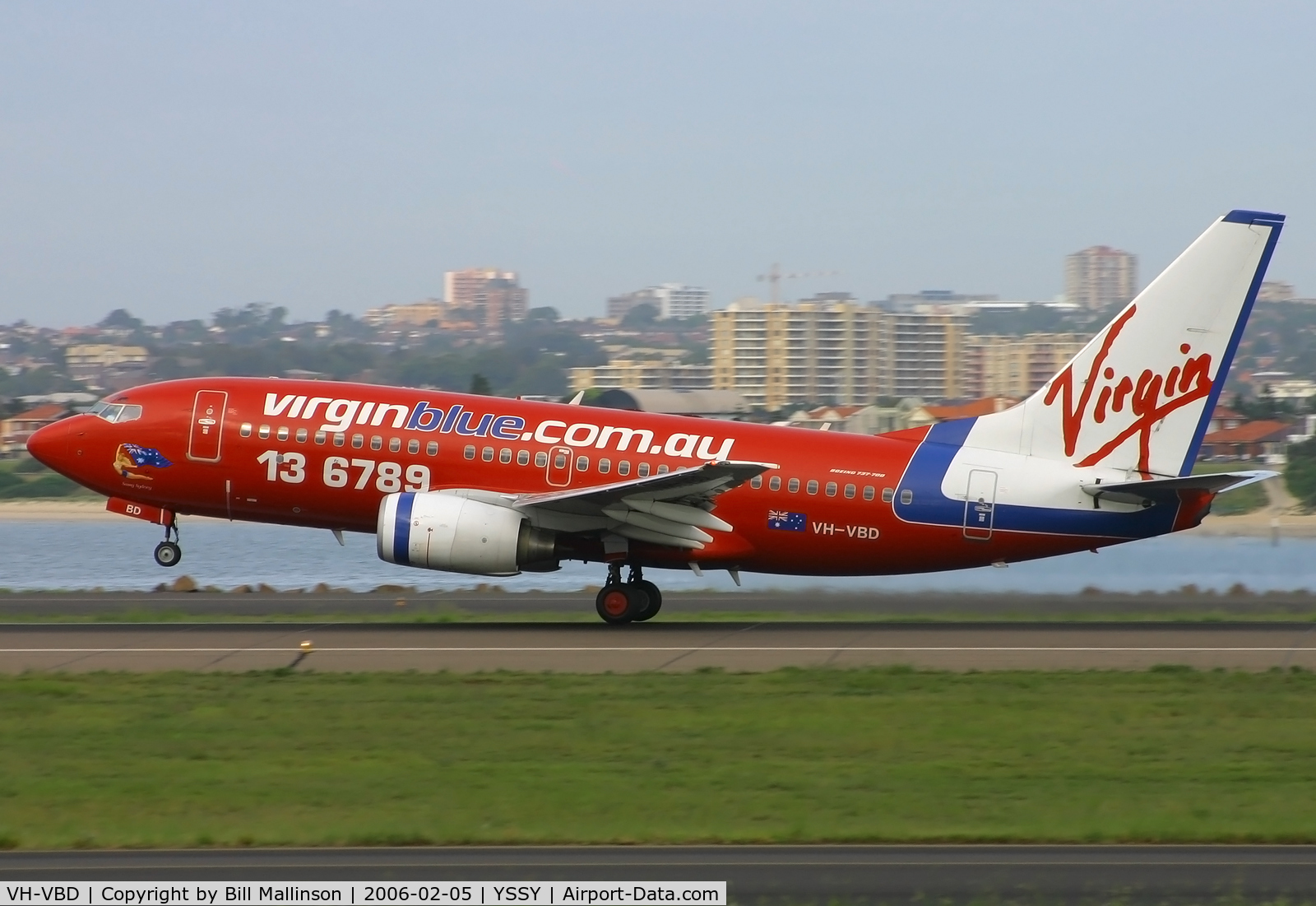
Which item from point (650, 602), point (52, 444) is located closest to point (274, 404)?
point (52, 444)

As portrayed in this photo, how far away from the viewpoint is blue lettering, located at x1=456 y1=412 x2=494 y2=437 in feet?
96.8

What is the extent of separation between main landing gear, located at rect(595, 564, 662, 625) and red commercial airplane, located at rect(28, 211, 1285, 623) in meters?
0.04

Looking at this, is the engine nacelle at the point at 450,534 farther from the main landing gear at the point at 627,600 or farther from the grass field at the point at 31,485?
the grass field at the point at 31,485

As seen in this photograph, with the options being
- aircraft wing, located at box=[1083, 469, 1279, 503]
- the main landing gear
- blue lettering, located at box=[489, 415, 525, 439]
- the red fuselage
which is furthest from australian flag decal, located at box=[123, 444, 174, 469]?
aircraft wing, located at box=[1083, 469, 1279, 503]

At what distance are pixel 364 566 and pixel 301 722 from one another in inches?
1602

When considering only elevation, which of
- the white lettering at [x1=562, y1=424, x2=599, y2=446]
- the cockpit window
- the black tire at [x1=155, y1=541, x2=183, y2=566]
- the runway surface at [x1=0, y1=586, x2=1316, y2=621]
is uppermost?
the cockpit window

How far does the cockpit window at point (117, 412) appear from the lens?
31031 millimetres

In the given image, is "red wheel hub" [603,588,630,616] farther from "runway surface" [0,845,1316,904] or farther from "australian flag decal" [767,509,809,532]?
"runway surface" [0,845,1316,904]

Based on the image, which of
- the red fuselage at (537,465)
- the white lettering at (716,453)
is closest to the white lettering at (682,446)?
the red fuselage at (537,465)

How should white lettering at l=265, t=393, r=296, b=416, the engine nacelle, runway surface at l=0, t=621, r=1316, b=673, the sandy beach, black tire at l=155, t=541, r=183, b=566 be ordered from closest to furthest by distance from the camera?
runway surface at l=0, t=621, r=1316, b=673 → the engine nacelle → white lettering at l=265, t=393, r=296, b=416 → black tire at l=155, t=541, r=183, b=566 → the sandy beach

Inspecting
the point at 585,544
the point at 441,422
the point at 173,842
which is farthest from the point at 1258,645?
the point at 173,842

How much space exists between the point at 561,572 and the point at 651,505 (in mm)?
26732
